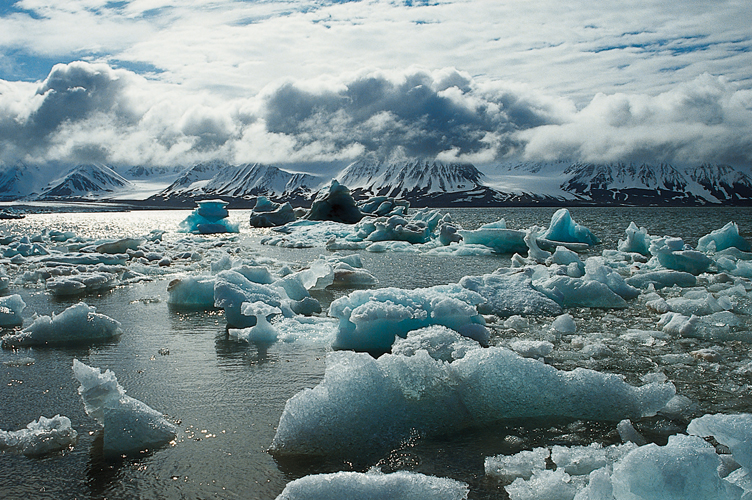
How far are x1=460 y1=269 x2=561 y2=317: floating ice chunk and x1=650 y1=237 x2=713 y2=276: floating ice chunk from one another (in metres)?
5.24

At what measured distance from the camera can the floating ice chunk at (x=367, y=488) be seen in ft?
8.33

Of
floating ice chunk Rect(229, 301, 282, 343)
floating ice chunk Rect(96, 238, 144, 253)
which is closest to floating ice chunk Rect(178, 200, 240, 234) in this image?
floating ice chunk Rect(96, 238, 144, 253)

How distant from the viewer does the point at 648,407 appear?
12.3 feet

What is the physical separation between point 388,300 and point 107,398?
2984 mm

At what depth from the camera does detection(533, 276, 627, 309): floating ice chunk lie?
7.73 m

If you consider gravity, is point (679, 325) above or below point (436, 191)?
above

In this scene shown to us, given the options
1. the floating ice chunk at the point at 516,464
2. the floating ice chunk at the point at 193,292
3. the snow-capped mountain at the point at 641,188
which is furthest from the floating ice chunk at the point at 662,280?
the snow-capped mountain at the point at 641,188

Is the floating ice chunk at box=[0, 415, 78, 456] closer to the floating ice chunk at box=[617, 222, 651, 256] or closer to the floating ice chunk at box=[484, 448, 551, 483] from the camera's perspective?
the floating ice chunk at box=[484, 448, 551, 483]

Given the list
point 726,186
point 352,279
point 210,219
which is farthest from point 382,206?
A: point 726,186

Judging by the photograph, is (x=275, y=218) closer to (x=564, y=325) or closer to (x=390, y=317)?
(x=564, y=325)

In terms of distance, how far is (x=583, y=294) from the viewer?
7820mm

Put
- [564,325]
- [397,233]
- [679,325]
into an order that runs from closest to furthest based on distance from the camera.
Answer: [679,325], [564,325], [397,233]

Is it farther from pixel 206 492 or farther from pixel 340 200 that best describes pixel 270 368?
pixel 340 200

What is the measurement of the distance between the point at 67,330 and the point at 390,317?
352cm
